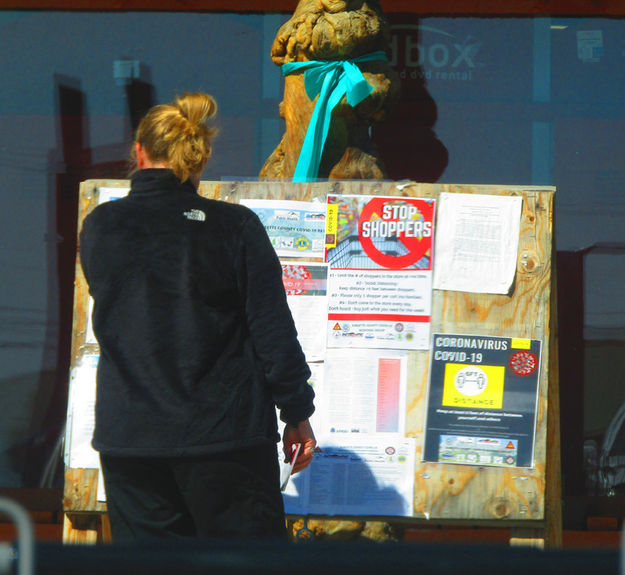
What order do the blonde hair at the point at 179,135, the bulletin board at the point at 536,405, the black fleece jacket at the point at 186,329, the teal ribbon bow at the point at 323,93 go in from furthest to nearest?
the teal ribbon bow at the point at 323,93
the bulletin board at the point at 536,405
the blonde hair at the point at 179,135
the black fleece jacket at the point at 186,329

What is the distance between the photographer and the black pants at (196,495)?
246 cm

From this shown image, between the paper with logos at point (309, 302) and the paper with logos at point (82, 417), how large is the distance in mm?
642

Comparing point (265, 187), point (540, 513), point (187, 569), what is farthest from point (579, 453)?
point (187, 569)

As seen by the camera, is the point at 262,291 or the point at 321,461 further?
the point at 321,461

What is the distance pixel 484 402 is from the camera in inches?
124

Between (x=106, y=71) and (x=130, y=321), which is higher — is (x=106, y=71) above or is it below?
above

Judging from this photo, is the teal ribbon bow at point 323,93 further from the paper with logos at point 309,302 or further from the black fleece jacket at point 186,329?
the black fleece jacket at point 186,329

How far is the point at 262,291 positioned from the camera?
2.50 metres

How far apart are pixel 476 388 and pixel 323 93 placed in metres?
1.18

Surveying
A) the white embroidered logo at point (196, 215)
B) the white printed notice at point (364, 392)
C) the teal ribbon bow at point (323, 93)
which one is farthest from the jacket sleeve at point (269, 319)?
the teal ribbon bow at point (323, 93)

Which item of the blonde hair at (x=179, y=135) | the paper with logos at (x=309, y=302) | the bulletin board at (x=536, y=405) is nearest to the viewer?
the blonde hair at (x=179, y=135)

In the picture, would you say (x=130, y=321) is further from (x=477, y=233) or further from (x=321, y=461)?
(x=477, y=233)

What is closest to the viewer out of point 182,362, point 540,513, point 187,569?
point 187,569

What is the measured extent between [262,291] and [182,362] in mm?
251
